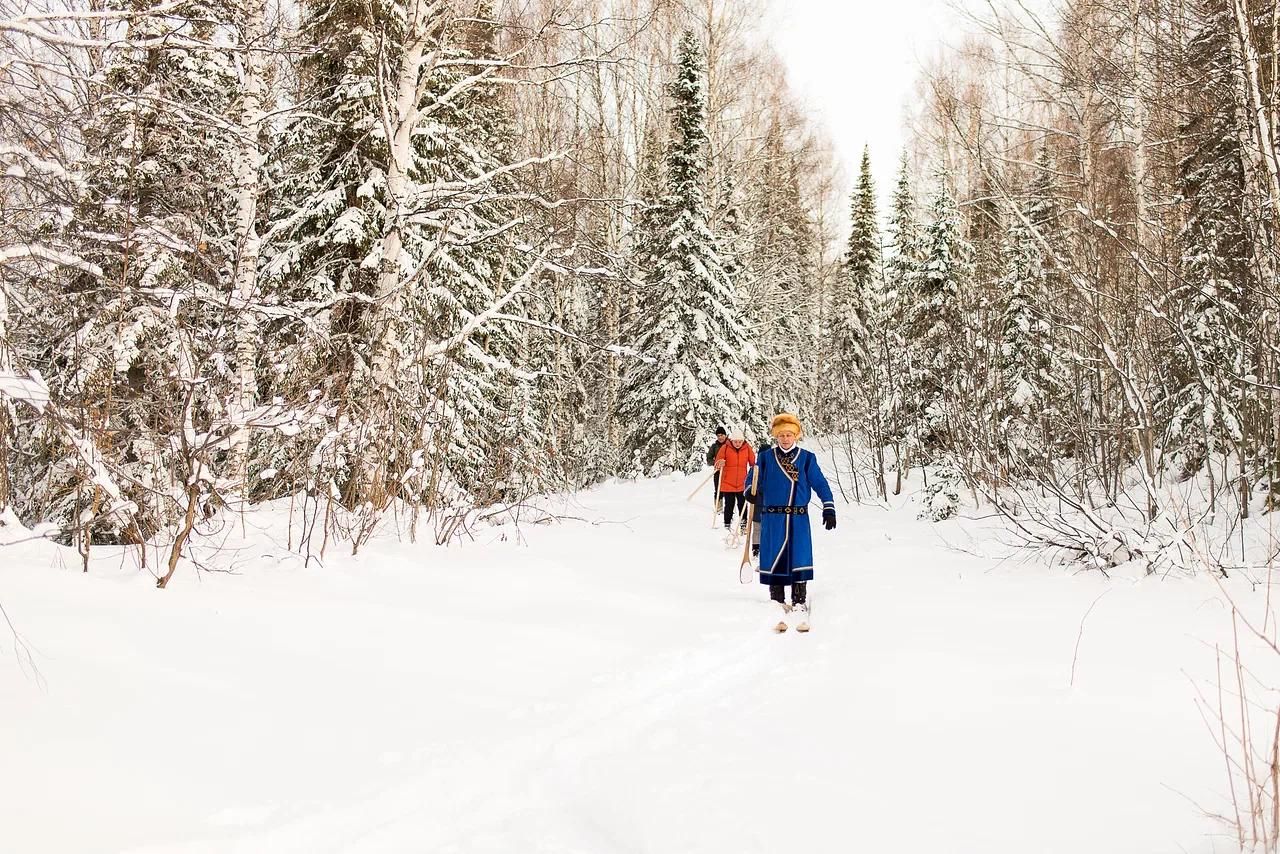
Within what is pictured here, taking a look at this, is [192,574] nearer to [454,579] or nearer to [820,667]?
[454,579]

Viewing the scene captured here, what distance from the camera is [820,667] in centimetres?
523

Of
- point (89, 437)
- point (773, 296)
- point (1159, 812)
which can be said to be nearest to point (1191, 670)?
point (1159, 812)

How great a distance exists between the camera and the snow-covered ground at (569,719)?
2.96 metres

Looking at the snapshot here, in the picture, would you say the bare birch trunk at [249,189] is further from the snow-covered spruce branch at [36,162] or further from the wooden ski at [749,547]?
the wooden ski at [749,547]

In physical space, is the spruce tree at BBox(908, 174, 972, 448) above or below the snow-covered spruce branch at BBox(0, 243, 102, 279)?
above

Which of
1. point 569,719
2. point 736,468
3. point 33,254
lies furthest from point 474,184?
point 569,719

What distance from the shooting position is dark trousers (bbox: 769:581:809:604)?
691 centimetres

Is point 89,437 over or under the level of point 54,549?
over

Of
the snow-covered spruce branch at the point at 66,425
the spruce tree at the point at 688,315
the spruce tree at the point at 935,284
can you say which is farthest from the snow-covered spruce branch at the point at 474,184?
the spruce tree at the point at 688,315

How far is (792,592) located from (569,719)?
11.0ft

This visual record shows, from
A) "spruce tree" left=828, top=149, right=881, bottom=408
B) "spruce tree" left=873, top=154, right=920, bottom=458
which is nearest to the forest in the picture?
"spruce tree" left=873, top=154, right=920, bottom=458

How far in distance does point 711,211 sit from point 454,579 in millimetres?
17881

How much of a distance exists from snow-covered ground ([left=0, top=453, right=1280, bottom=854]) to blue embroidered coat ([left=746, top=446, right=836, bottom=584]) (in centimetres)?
64

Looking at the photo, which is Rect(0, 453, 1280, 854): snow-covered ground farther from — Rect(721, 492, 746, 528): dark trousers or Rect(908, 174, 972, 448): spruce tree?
Rect(908, 174, 972, 448): spruce tree
